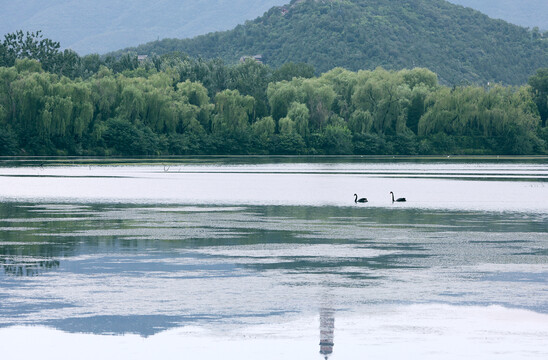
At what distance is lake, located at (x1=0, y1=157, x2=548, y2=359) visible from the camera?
34.8 ft

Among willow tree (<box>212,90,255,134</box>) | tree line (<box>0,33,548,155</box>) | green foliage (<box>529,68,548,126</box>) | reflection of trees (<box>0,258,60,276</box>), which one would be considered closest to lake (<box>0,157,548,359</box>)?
reflection of trees (<box>0,258,60,276</box>)

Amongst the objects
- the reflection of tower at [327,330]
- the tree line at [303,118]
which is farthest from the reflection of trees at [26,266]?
the tree line at [303,118]

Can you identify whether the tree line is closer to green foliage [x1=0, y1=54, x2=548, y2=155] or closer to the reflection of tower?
green foliage [x1=0, y1=54, x2=548, y2=155]

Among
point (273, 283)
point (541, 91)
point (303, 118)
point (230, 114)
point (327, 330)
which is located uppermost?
point (541, 91)

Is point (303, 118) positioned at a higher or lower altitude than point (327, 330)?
higher

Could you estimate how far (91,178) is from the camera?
52.6m

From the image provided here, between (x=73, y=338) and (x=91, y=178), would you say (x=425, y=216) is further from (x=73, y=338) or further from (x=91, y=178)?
(x=91, y=178)

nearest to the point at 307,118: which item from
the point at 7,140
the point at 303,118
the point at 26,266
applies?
the point at 303,118

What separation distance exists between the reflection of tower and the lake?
34 mm

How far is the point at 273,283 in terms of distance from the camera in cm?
1427

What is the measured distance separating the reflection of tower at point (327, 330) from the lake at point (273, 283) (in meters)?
0.03

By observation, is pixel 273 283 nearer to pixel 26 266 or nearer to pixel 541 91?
pixel 26 266

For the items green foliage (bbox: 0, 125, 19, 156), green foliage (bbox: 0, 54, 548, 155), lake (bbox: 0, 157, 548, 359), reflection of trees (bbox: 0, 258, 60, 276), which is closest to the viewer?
lake (bbox: 0, 157, 548, 359)

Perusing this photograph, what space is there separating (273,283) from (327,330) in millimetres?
3173
